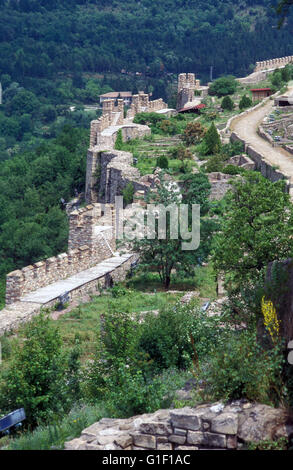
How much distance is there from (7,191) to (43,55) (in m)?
95.3

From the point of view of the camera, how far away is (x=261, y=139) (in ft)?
101

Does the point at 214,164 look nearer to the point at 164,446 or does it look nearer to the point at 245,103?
the point at 245,103

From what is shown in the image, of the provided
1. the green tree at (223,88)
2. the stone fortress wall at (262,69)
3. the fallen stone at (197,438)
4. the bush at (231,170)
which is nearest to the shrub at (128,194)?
the bush at (231,170)

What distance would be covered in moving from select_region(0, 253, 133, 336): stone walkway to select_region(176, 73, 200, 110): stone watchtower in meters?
26.1

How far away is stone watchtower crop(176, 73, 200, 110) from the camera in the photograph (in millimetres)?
43812

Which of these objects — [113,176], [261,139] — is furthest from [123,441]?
[261,139]

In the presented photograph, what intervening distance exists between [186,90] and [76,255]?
27.7m

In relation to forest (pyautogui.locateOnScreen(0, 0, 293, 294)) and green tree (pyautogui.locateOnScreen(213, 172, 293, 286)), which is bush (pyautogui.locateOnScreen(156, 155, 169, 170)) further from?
green tree (pyautogui.locateOnScreen(213, 172, 293, 286))

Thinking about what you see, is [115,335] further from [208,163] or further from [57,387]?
[208,163]

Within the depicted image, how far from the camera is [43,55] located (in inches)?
5148

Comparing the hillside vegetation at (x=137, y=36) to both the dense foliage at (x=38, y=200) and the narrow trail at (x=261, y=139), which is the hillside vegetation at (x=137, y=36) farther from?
the narrow trail at (x=261, y=139)

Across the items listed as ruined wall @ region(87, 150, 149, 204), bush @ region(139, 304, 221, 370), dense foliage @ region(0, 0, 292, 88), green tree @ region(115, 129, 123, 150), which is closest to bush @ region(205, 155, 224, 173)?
ruined wall @ region(87, 150, 149, 204)

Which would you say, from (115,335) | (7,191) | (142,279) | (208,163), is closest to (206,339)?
(115,335)

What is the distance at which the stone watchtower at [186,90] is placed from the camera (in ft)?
144
